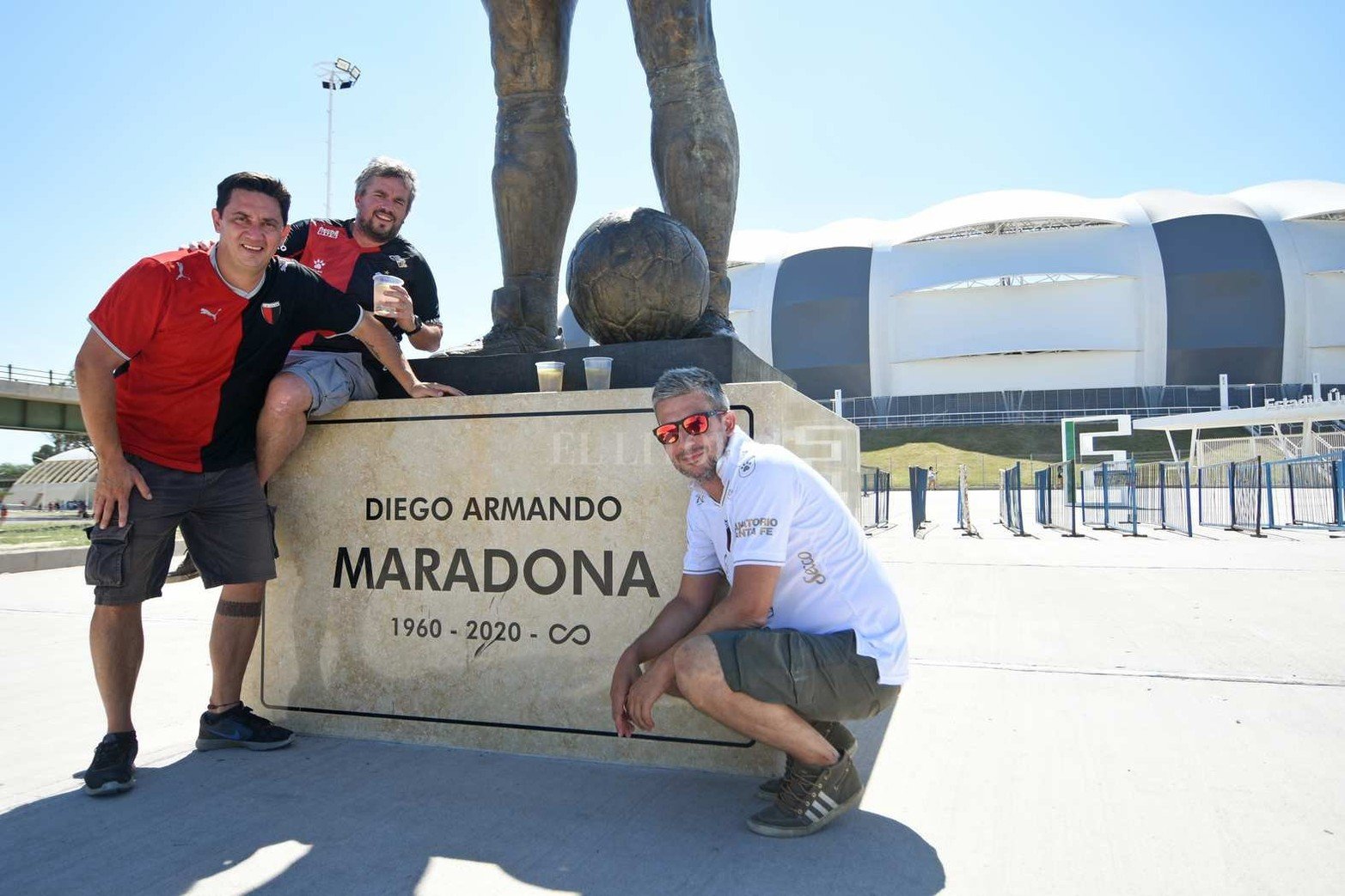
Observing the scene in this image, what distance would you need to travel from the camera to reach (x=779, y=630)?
2047 millimetres

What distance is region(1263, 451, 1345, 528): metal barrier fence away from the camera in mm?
12062

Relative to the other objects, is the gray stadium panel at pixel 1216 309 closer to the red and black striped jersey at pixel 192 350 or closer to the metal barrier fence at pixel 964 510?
the metal barrier fence at pixel 964 510

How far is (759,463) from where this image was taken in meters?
2.04

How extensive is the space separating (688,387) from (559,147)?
2.22 meters

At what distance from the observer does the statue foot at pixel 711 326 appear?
3.30 metres

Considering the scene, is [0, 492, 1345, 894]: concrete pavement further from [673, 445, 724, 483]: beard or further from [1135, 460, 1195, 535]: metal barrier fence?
[1135, 460, 1195, 535]: metal barrier fence

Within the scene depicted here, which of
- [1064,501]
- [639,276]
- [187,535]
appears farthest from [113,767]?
[1064,501]

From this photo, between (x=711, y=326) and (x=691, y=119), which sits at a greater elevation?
(x=691, y=119)

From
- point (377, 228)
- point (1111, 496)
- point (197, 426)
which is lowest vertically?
point (1111, 496)

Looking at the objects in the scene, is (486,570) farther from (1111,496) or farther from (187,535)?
(1111,496)

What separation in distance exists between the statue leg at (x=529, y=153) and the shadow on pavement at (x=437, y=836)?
6.58 ft

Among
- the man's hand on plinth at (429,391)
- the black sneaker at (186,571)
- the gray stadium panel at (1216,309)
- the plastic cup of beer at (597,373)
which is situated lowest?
the black sneaker at (186,571)

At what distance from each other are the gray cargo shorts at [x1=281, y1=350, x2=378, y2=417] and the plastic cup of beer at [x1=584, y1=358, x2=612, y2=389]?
83 centimetres

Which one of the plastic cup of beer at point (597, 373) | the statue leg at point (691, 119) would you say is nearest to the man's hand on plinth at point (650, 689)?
the plastic cup of beer at point (597, 373)
